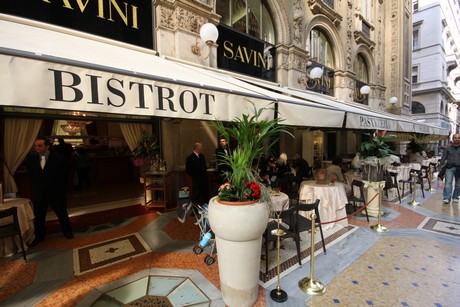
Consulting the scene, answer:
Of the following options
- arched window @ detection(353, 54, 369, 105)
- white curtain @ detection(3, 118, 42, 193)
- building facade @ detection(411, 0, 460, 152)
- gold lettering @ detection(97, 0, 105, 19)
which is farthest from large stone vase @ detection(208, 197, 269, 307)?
building facade @ detection(411, 0, 460, 152)

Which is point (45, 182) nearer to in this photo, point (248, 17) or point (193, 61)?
point (193, 61)

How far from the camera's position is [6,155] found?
15.7ft

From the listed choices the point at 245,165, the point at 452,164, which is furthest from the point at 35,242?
the point at 452,164

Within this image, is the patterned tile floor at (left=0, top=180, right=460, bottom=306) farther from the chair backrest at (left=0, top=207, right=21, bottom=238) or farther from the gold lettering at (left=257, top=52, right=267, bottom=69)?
the gold lettering at (left=257, top=52, right=267, bottom=69)

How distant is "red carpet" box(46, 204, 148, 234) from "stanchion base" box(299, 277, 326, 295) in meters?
4.43

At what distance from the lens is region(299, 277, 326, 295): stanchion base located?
2570 mm

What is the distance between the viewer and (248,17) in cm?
756

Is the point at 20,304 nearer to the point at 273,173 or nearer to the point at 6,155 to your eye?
the point at 6,155

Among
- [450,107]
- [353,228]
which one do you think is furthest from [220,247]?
[450,107]

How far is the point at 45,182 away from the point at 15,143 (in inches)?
81.7

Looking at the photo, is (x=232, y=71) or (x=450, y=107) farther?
(x=450, y=107)

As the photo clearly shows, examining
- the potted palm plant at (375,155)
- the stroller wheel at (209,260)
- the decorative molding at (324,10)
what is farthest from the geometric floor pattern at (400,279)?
the decorative molding at (324,10)

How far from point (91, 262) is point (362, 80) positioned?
1725 centimetres

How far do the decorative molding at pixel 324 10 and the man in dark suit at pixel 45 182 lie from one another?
11091 millimetres
